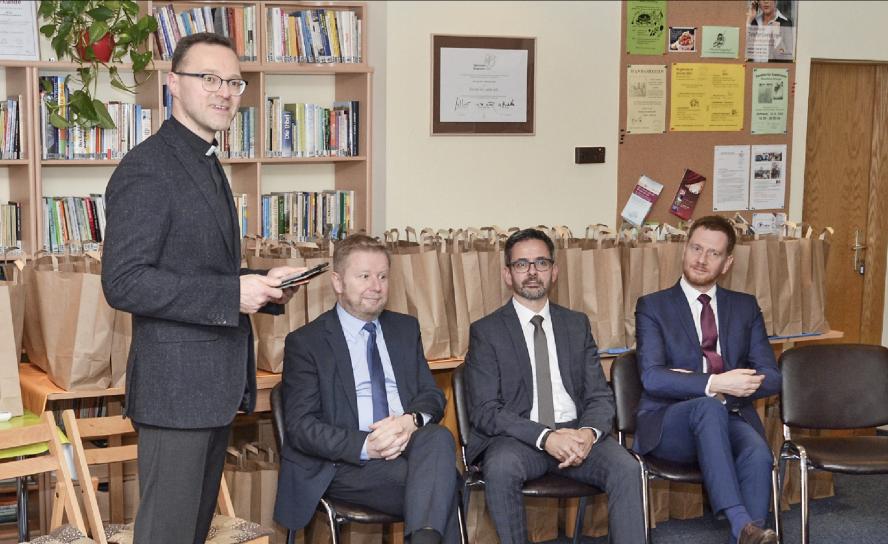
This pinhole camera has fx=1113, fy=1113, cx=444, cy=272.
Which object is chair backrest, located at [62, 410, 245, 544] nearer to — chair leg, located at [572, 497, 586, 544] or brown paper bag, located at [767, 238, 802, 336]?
chair leg, located at [572, 497, 586, 544]

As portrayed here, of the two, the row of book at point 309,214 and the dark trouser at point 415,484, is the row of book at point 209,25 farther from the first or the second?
the dark trouser at point 415,484

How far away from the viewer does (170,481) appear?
99.8 inches

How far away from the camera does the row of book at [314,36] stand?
5.52 meters

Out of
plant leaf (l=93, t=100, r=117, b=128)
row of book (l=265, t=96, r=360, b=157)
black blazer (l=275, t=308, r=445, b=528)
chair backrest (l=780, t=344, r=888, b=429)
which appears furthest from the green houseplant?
chair backrest (l=780, t=344, r=888, b=429)

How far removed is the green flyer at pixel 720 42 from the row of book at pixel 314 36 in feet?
6.98

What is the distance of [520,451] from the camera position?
3.79 m

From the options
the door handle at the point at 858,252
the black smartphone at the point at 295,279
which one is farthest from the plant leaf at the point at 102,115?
the door handle at the point at 858,252

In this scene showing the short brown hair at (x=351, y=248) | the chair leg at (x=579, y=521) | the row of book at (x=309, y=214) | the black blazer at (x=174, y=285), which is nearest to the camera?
the black blazer at (x=174, y=285)

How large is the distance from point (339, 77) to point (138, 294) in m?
3.66

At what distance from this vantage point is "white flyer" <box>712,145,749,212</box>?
21.7ft

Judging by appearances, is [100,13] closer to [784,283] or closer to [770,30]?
[784,283]

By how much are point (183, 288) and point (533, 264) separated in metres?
1.92

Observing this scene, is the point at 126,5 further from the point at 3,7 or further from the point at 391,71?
the point at 391,71

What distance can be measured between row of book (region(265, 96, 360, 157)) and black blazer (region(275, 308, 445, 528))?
6.75ft
